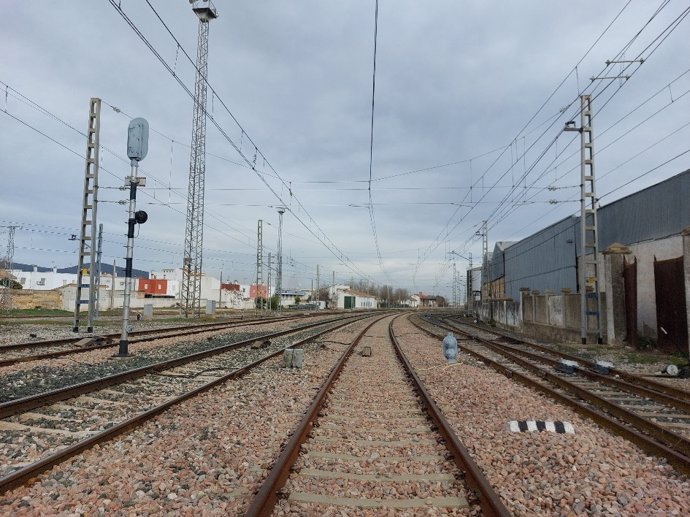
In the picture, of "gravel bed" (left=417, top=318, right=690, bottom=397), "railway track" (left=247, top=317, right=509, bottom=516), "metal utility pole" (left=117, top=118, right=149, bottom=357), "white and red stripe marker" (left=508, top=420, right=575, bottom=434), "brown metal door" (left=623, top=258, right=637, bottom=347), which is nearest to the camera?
"railway track" (left=247, top=317, right=509, bottom=516)

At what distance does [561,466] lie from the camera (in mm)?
5367

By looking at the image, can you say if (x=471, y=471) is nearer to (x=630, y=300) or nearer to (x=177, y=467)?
(x=177, y=467)

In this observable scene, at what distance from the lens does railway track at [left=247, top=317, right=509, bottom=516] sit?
4449 millimetres

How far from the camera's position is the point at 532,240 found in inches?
1533

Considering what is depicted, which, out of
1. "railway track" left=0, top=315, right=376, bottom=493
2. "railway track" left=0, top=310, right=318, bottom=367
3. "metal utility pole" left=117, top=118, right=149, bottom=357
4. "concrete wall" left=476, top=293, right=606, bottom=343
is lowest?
"railway track" left=0, top=315, right=376, bottom=493

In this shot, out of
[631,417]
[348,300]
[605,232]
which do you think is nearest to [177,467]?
[631,417]

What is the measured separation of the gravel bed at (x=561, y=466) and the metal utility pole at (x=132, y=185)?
9091 mm

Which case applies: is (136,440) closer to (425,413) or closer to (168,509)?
(168,509)

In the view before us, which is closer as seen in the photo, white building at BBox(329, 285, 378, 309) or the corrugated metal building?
the corrugated metal building

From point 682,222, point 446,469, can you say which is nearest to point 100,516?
point 446,469

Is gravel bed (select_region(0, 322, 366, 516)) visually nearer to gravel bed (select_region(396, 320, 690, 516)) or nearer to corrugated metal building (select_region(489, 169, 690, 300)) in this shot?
gravel bed (select_region(396, 320, 690, 516))

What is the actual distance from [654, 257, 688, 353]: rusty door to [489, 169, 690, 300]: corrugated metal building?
1668 mm

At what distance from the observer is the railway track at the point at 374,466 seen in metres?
4.45

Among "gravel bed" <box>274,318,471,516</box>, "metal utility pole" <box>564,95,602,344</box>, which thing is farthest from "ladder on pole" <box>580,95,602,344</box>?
"gravel bed" <box>274,318,471,516</box>
